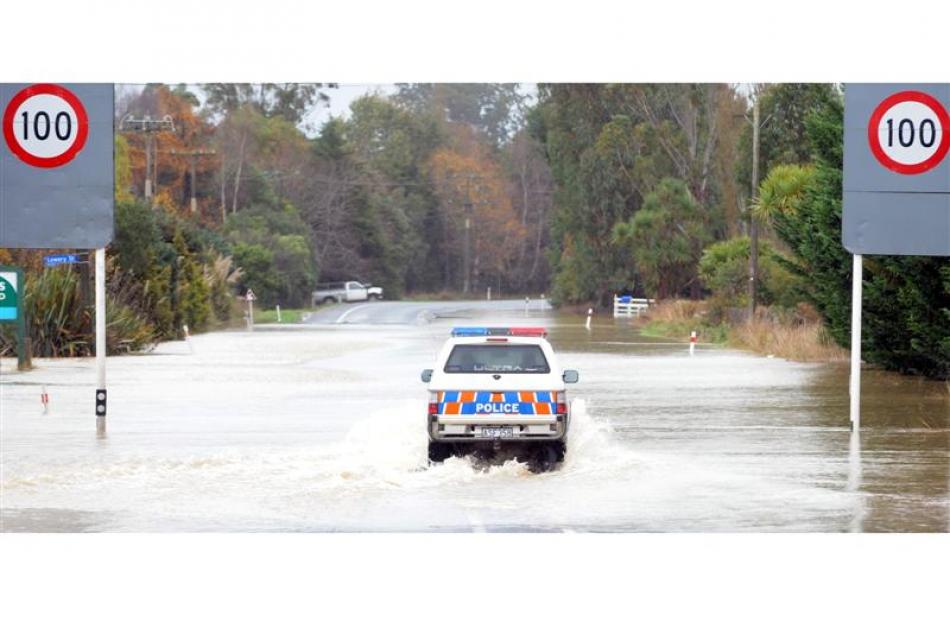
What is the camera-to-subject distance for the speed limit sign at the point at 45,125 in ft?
65.7

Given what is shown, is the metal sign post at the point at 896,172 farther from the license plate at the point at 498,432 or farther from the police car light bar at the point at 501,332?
the license plate at the point at 498,432

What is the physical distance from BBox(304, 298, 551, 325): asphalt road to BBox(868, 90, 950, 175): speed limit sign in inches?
1977

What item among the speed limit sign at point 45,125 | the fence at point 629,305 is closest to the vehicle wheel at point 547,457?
the speed limit sign at point 45,125

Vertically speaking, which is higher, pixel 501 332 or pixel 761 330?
pixel 501 332

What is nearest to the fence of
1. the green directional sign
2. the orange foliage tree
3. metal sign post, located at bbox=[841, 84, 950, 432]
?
the orange foliage tree

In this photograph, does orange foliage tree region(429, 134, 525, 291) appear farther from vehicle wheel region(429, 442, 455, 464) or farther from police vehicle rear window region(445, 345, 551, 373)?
vehicle wheel region(429, 442, 455, 464)

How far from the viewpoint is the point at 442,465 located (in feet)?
65.0

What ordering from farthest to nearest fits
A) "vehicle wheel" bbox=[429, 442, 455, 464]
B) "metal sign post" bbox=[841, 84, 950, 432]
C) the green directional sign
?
1. the green directional sign
2. "metal sign post" bbox=[841, 84, 950, 432]
3. "vehicle wheel" bbox=[429, 442, 455, 464]

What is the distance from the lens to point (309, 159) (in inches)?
3538

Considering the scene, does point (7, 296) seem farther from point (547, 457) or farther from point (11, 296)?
point (547, 457)

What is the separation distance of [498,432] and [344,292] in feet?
224

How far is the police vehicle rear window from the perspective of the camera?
2038 cm

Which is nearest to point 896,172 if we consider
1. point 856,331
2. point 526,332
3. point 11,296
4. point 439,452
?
point 856,331
